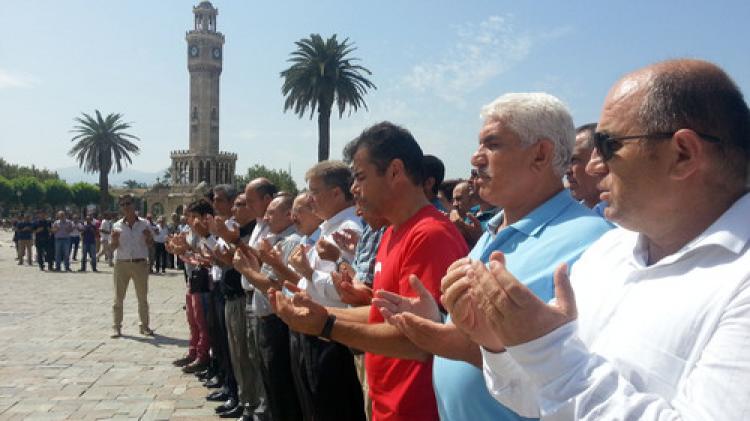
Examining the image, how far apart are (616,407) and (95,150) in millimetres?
69621

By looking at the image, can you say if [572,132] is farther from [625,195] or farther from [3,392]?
[3,392]

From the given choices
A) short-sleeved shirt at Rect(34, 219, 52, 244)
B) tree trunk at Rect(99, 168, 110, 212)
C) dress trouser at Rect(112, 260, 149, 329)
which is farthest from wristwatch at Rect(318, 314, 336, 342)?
tree trunk at Rect(99, 168, 110, 212)

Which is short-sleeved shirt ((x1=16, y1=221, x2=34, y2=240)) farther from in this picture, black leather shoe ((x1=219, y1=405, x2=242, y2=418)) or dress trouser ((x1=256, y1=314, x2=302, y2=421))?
dress trouser ((x1=256, y1=314, x2=302, y2=421))

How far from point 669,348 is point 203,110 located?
8699 cm

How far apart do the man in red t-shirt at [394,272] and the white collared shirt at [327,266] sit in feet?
2.45

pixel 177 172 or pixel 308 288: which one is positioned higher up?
pixel 177 172

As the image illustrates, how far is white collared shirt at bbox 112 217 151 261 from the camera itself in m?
10.5

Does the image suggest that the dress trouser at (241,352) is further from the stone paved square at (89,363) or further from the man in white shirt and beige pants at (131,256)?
the man in white shirt and beige pants at (131,256)

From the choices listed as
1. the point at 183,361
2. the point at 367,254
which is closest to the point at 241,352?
the point at 183,361

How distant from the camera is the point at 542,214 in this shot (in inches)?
89.7

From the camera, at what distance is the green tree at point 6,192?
68.4 metres

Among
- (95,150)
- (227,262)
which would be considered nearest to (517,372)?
(227,262)

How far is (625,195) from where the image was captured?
151 cm

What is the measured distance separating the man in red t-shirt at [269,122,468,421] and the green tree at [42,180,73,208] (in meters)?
84.0
